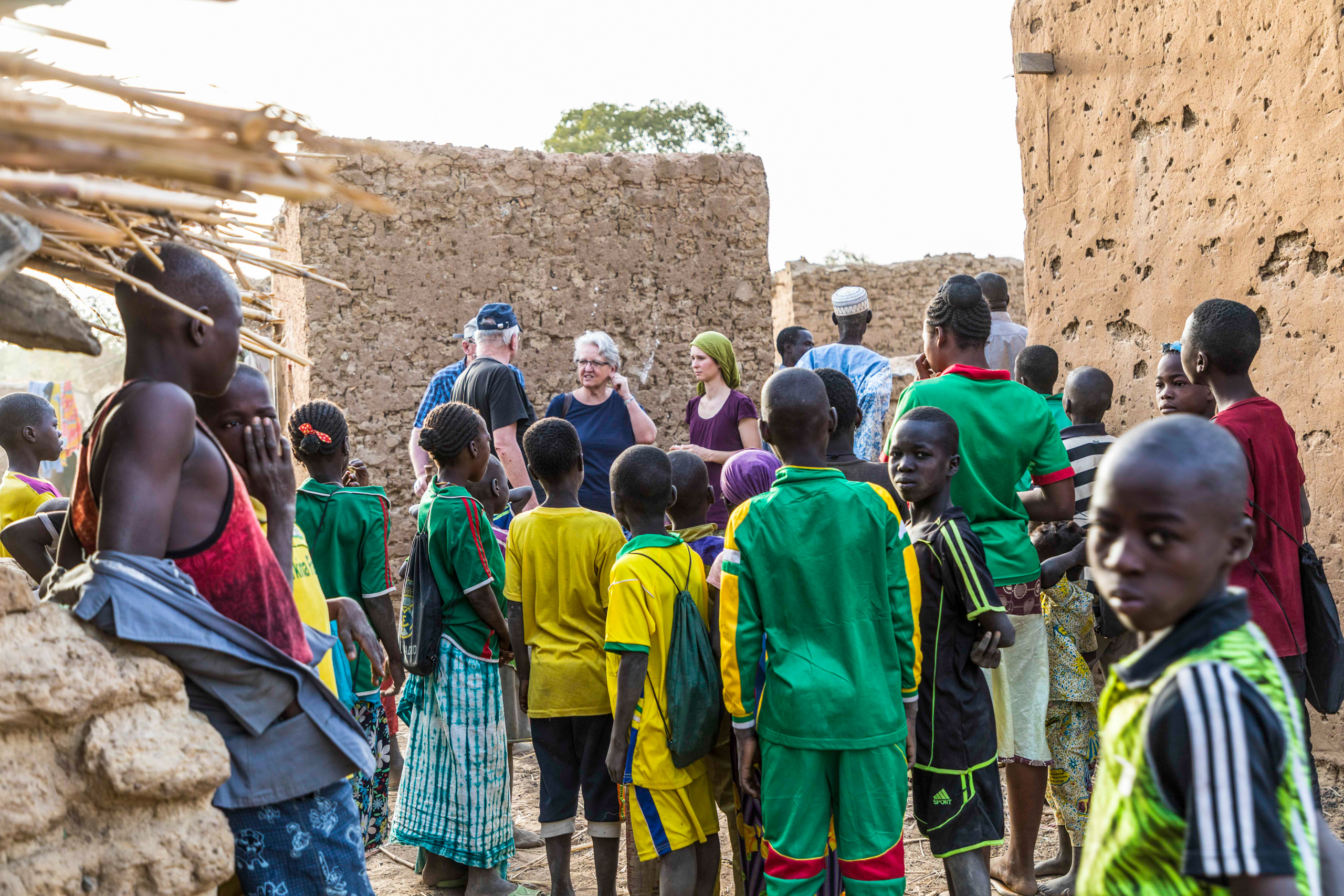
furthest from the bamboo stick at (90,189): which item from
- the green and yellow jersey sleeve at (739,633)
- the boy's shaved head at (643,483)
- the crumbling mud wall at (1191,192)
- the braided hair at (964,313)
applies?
the crumbling mud wall at (1191,192)

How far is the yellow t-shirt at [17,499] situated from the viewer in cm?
414

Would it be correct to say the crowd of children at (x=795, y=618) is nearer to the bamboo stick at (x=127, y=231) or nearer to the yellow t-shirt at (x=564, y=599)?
the yellow t-shirt at (x=564, y=599)

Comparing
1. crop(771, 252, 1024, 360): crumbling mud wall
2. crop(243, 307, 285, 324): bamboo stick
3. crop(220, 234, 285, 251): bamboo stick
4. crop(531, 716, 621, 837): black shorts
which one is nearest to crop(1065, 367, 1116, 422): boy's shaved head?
crop(531, 716, 621, 837): black shorts

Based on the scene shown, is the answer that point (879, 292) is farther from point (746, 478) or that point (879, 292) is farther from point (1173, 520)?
point (1173, 520)

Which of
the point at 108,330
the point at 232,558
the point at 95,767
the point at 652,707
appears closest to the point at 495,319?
the point at 652,707

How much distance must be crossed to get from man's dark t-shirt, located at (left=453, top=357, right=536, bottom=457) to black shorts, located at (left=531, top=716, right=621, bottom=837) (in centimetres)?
184

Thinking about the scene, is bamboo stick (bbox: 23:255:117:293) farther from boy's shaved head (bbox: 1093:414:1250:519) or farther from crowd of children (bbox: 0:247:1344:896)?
boy's shaved head (bbox: 1093:414:1250:519)

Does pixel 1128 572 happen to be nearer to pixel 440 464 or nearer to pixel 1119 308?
pixel 440 464

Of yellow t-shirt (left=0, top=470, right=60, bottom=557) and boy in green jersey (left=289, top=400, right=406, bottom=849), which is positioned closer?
boy in green jersey (left=289, top=400, right=406, bottom=849)

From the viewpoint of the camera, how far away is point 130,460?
1854 millimetres

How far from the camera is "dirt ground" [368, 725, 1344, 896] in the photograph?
4.04 m

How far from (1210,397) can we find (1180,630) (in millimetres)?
2589

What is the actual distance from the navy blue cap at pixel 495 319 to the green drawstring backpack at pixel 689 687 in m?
2.47

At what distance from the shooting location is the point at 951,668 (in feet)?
10.7
